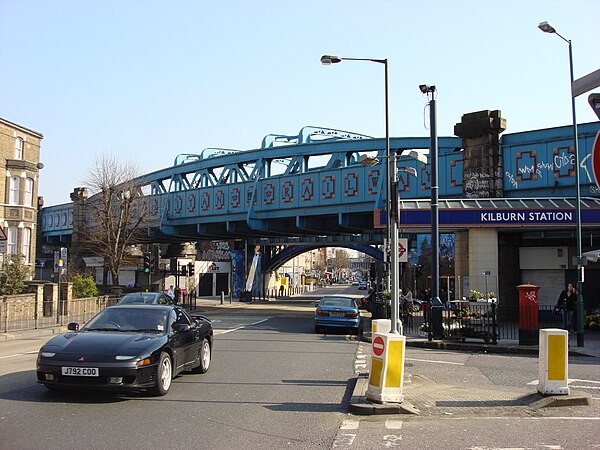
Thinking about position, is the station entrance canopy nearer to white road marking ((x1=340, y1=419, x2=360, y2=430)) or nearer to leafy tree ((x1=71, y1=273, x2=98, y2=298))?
leafy tree ((x1=71, y1=273, x2=98, y2=298))

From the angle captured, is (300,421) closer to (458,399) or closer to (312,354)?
(458,399)

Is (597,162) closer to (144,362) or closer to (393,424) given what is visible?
(393,424)

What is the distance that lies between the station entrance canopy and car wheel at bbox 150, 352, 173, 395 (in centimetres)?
1667

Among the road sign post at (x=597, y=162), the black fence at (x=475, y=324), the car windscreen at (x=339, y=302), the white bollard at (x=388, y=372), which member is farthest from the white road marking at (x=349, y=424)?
the car windscreen at (x=339, y=302)

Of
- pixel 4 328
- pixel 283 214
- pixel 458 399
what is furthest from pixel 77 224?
pixel 458 399

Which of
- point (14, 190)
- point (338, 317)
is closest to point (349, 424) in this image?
point (338, 317)

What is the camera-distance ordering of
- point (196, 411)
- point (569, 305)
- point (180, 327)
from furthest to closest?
point (569, 305)
point (180, 327)
point (196, 411)

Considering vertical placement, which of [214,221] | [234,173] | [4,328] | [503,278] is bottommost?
[4,328]

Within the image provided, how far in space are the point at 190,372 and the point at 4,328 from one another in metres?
14.2

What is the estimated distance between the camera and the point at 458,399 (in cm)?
911

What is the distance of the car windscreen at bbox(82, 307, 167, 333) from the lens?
9633 millimetres

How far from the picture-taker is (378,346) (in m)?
8.81

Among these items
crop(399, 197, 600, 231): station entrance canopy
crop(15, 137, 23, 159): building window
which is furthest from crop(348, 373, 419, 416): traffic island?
crop(15, 137, 23, 159): building window

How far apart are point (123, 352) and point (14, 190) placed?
34577mm
